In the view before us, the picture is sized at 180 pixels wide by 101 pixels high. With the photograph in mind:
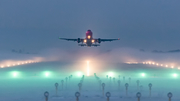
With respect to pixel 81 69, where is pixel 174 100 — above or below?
below

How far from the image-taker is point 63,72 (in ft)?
294

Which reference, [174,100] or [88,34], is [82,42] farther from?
[174,100]

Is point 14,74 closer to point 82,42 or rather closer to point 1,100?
point 82,42

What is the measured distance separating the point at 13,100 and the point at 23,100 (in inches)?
48.2

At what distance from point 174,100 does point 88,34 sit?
44.0m

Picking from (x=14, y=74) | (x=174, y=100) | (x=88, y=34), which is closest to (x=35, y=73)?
(x=14, y=74)

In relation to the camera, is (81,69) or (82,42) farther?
(81,69)

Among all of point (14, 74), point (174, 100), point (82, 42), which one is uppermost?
point (82, 42)

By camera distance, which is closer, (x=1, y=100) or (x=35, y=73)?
(x=1, y=100)

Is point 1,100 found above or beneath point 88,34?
beneath

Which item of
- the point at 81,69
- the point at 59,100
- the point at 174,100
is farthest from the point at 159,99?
the point at 81,69

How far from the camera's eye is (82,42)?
71.2 metres

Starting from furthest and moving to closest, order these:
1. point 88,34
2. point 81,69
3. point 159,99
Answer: point 81,69 < point 88,34 < point 159,99

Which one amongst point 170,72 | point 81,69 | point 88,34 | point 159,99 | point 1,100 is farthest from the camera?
point 81,69
